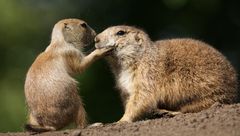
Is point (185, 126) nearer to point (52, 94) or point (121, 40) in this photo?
point (52, 94)

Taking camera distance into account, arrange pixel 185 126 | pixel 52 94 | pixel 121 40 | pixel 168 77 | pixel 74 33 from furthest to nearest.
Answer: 1. pixel 74 33
2. pixel 121 40
3. pixel 168 77
4. pixel 52 94
5. pixel 185 126

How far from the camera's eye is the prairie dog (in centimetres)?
1159

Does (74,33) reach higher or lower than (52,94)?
higher

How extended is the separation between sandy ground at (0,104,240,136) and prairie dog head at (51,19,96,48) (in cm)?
189

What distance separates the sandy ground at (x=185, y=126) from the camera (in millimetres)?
10023

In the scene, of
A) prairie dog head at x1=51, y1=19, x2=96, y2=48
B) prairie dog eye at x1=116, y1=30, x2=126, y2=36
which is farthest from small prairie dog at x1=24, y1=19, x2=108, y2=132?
prairie dog head at x1=51, y1=19, x2=96, y2=48

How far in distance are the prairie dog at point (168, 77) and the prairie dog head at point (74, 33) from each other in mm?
613

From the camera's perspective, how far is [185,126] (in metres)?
10.3

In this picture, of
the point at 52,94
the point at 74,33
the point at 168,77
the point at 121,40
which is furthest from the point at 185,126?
the point at 74,33

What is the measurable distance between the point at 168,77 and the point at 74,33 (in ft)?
5.40

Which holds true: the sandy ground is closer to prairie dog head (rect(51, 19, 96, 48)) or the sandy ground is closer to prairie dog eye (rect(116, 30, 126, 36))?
prairie dog eye (rect(116, 30, 126, 36))

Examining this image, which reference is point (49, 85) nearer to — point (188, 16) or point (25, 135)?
point (25, 135)

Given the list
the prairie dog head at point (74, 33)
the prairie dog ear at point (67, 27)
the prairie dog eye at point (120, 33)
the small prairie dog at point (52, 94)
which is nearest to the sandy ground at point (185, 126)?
the small prairie dog at point (52, 94)

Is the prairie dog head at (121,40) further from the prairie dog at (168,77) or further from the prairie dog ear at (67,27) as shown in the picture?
the prairie dog ear at (67,27)
